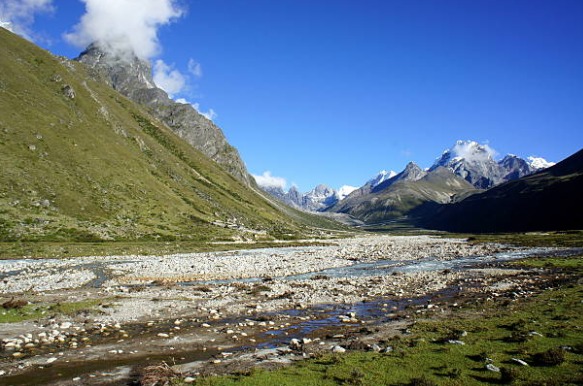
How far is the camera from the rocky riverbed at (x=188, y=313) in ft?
67.3

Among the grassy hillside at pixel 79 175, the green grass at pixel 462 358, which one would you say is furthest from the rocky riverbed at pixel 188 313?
the grassy hillside at pixel 79 175

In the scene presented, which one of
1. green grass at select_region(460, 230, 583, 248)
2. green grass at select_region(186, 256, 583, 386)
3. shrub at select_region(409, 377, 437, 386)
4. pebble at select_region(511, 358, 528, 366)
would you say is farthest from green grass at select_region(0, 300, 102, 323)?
green grass at select_region(460, 230, 583, 248)

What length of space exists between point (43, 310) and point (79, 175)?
305ft

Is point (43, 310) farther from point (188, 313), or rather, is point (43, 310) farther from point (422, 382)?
point (422, 382)

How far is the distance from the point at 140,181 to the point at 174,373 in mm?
125410

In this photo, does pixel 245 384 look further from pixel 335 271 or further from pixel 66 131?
pixel 66 131

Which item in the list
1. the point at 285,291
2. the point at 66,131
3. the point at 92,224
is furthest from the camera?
the point at 66,131

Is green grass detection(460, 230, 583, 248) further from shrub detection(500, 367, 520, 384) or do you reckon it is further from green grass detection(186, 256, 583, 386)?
shrub detection(500, 367, 520, 384)

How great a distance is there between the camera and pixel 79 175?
368 ft

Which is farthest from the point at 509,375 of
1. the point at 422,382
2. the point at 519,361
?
the point at 422,382

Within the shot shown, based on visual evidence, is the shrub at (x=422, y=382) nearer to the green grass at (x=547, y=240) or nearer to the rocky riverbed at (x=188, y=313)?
the rocky riverbed at (x=188, y=313)

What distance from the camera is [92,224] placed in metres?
96.2

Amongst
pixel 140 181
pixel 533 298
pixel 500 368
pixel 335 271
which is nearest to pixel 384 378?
pixel 500 368

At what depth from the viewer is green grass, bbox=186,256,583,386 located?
52.1 ft
